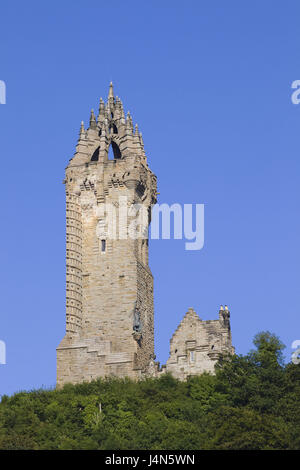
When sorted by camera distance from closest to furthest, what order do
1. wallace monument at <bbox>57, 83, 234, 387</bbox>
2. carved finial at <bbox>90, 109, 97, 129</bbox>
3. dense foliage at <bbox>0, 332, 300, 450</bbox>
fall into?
1. dense foliage at <bbox>0, 332, 300, 450</bbox>
2. wallace monument at <bbox>57, 83, 234, 387</bbox>
3. carved finial at <bbox>90, 109, 97, 129</bbox>

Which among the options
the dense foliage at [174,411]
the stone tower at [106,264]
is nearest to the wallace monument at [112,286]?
the stone tower at [106,264]

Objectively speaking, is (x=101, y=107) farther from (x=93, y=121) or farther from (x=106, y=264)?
(x=106, y=264)

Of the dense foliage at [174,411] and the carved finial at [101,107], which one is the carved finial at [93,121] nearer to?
the carved finial at [101,107]

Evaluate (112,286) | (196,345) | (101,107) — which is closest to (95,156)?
(101,107)

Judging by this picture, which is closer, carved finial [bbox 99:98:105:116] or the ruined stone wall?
the ruined stone wall

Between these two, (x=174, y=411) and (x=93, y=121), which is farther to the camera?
(x=93, y=121)

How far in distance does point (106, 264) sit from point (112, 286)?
1.91 m

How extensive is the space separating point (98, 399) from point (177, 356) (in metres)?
8.48

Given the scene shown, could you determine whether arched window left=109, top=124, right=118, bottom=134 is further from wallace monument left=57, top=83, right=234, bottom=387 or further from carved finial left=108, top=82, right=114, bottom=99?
carved finial left=108, top=82, right=114, bottom=99

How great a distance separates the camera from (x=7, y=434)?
98.3m

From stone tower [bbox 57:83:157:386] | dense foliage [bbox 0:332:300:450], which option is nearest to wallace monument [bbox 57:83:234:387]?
stone tower [bbox 57:83:157:386]

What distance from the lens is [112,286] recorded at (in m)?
113

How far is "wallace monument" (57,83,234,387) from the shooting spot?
361ft

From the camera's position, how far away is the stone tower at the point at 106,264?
4368 inches
